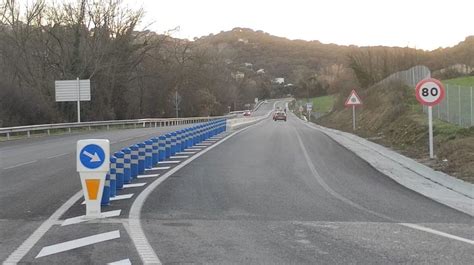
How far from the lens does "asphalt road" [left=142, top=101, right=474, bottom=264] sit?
21.1ft

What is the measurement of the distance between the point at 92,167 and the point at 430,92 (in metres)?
11.8

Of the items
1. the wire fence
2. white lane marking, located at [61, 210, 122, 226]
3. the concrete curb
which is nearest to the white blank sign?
the wire fence

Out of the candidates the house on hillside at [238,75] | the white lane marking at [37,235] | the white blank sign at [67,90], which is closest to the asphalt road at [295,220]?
the white lane marking at [37,235]

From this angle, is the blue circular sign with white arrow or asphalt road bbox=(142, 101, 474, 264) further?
the blue circular sign with white arrow

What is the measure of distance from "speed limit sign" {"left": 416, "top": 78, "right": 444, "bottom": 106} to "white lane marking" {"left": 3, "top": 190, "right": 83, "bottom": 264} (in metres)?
11.1

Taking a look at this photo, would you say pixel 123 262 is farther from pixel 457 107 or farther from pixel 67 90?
pixel 67 90

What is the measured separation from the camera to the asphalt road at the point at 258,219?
6.43 m

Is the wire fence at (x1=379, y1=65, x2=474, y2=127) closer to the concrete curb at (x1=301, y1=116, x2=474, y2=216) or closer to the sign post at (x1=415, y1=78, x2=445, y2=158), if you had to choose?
the concrete curb at (x1=301, y1=116, x2=474, y2=216)

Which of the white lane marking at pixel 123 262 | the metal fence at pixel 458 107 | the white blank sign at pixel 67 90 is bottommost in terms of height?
the white lane marking at pixel 123 262

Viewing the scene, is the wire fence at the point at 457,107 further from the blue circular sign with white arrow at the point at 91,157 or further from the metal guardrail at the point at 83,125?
the metal guardrail at the point at 83,125

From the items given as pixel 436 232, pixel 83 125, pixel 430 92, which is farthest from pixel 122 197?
pixel 83 125

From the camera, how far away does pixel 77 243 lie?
692 cm

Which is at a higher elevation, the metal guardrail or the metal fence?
the metal fence

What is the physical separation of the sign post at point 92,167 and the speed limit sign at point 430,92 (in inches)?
449
